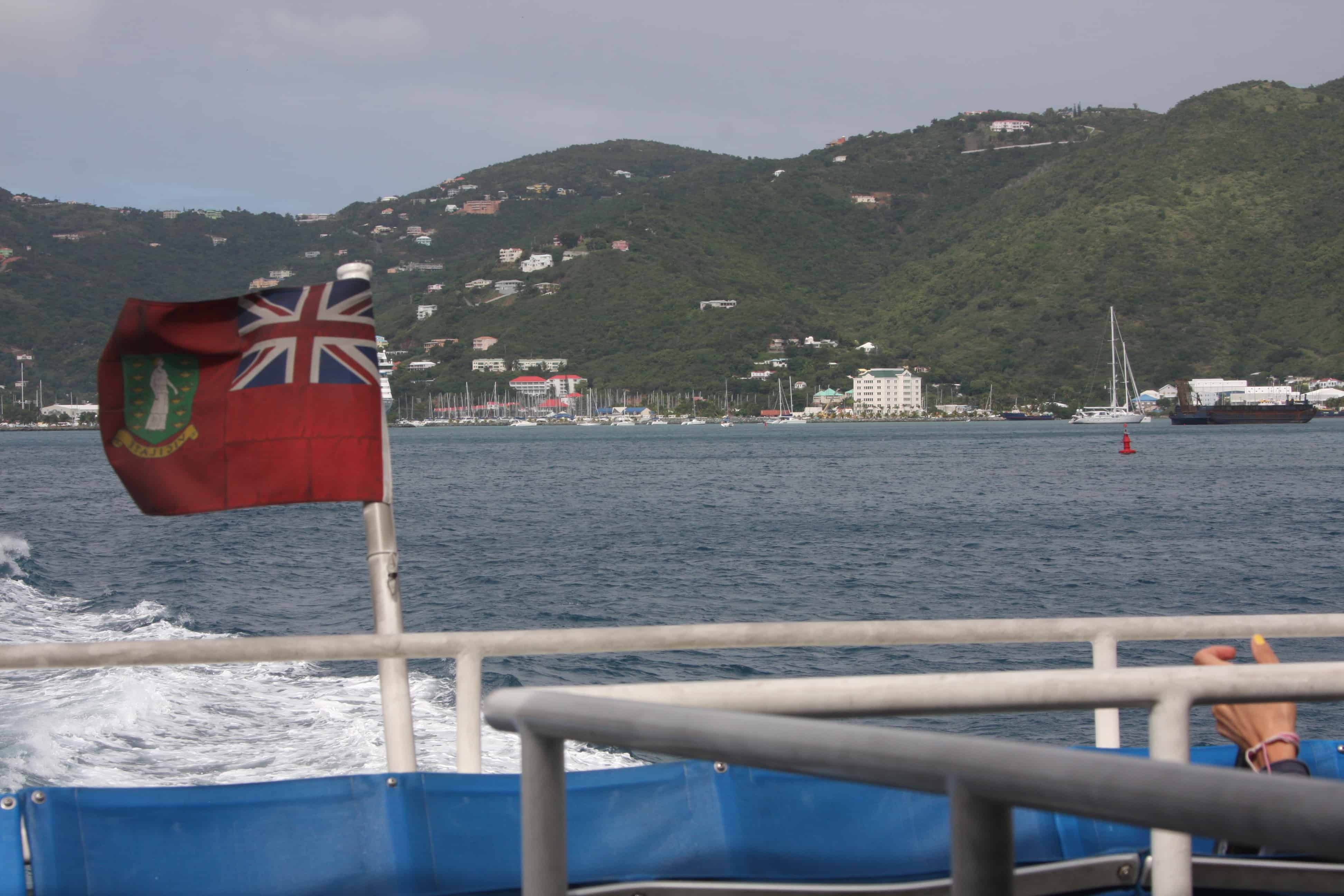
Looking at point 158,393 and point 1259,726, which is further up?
point 158,393

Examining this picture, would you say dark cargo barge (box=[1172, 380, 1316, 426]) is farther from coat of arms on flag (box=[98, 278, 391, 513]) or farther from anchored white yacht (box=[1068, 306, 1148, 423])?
coat of arms on flag (box=[98, 278, 391, 513])

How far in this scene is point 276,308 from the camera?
4035 mm

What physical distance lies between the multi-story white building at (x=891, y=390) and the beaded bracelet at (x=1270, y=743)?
619 ft

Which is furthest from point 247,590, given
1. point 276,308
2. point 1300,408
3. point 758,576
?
point 1300,408

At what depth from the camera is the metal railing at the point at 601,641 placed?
308cm

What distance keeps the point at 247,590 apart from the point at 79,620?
6623mm

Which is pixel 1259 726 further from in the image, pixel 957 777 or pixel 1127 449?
pixel 1127 449

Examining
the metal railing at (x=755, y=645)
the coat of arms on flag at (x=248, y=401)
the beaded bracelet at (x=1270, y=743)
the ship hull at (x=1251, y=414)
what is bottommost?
the ship hull at (x=1251, y=414)

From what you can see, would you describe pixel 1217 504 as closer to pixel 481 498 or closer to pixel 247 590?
pixel 481 498

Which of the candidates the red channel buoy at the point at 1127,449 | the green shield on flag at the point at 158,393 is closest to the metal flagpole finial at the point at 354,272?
the green shield on flag at the point at 158,393

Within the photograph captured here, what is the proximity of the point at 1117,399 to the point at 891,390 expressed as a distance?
40458 mm

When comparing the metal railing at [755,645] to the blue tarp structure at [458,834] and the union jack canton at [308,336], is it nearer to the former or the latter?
the blue tarp structure at [458,834]

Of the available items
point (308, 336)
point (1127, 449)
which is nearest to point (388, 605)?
point (308, 336)

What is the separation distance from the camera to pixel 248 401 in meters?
4.02
